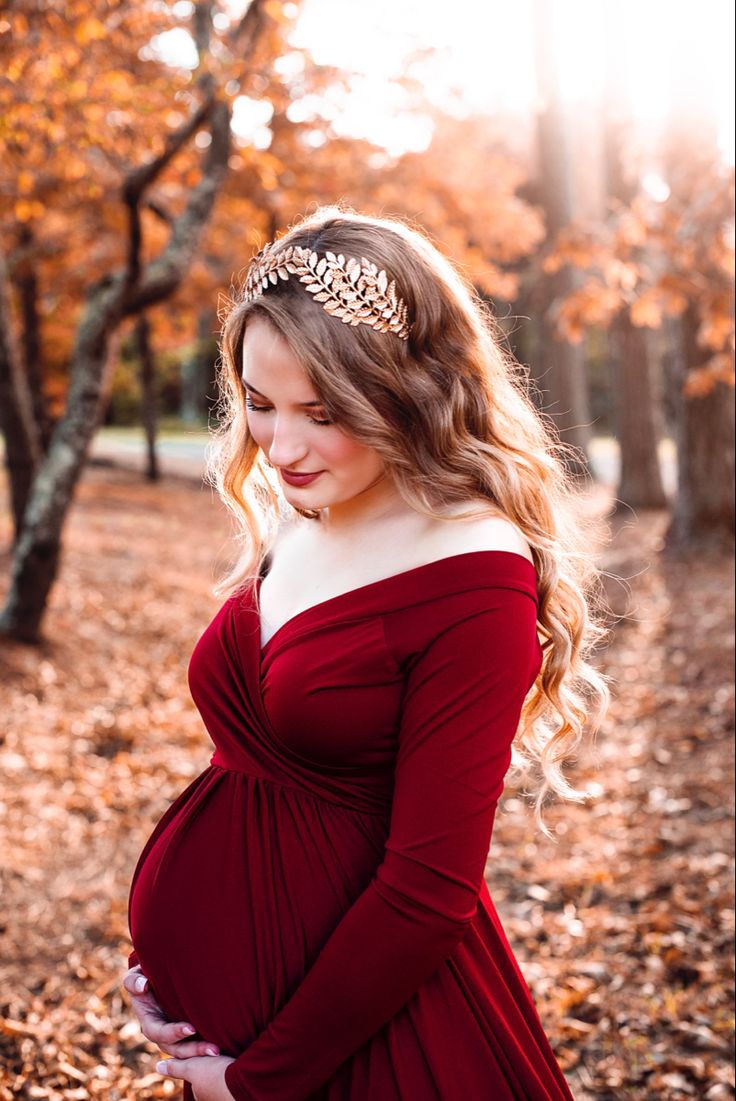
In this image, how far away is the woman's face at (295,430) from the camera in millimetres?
1698

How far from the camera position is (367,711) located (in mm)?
1621

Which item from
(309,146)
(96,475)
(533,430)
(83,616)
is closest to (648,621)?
(83,616)

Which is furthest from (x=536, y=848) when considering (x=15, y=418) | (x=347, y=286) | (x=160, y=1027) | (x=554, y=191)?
(x=554, y=191)

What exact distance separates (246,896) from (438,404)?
92 centimetres

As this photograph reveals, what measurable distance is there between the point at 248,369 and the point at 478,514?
1.52ft

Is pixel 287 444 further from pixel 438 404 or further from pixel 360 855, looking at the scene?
pixel 360 855

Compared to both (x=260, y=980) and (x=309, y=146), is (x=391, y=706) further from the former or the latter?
(x=309, y=146)

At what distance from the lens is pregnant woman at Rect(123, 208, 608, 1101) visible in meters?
1.55

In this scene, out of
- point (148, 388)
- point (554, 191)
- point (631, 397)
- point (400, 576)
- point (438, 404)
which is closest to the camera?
point (400, 576)

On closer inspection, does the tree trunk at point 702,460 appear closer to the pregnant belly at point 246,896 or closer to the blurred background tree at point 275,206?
the blurred background tree at point 275,206

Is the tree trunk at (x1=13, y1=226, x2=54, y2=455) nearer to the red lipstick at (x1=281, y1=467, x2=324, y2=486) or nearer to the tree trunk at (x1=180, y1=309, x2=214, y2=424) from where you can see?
the red lipstick at (x1=281, y1=467, x2=324, y2=486)

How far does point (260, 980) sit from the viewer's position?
1735mm

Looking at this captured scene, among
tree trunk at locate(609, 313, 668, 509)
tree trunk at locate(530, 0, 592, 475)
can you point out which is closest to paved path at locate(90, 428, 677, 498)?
tree trunk at locate(609, 313, 668, 509)

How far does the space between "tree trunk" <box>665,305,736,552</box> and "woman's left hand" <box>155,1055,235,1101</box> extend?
8.84 metres
